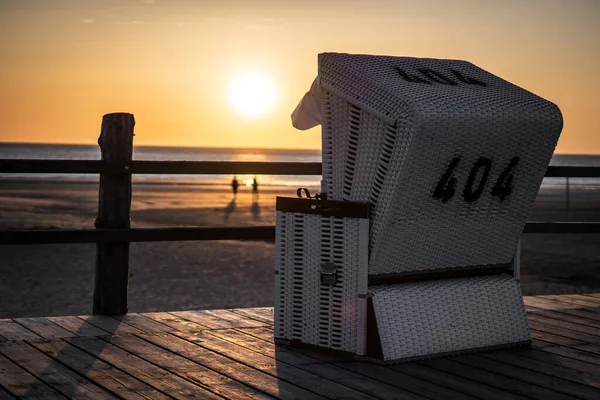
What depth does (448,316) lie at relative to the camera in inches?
173

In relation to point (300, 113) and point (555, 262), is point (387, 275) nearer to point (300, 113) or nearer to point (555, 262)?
point (300, 113)

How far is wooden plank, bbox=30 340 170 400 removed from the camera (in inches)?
141

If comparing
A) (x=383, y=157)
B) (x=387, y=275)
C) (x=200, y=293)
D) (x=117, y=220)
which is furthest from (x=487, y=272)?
(x=200, y=293)

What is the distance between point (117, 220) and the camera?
17.3ft

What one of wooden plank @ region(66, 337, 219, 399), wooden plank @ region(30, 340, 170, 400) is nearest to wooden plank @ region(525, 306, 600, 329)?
wooden plank @ region(66, 337, 219, 399)

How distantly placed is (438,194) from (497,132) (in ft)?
1.24

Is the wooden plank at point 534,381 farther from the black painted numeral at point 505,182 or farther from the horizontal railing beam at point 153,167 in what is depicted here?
the horizontal railing beam at point 153,167

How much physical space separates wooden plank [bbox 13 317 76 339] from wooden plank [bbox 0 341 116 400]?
22 centimetres

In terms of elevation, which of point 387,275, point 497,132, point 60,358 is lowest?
point 60,358

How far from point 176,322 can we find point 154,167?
Answer: 2.81 feet

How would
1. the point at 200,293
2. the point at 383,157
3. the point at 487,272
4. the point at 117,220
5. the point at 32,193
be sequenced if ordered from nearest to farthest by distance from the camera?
the point at 383,157 → the point at 487,272 → the point at 117,220 → the point at 200,293 → the point at 32,193

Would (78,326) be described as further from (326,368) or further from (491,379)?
(491,379)

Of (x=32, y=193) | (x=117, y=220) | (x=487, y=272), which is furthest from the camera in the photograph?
(x=32, y=193)

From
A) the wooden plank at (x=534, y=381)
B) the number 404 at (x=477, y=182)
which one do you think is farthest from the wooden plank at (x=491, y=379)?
the number 404 at (x=477, y=182)
